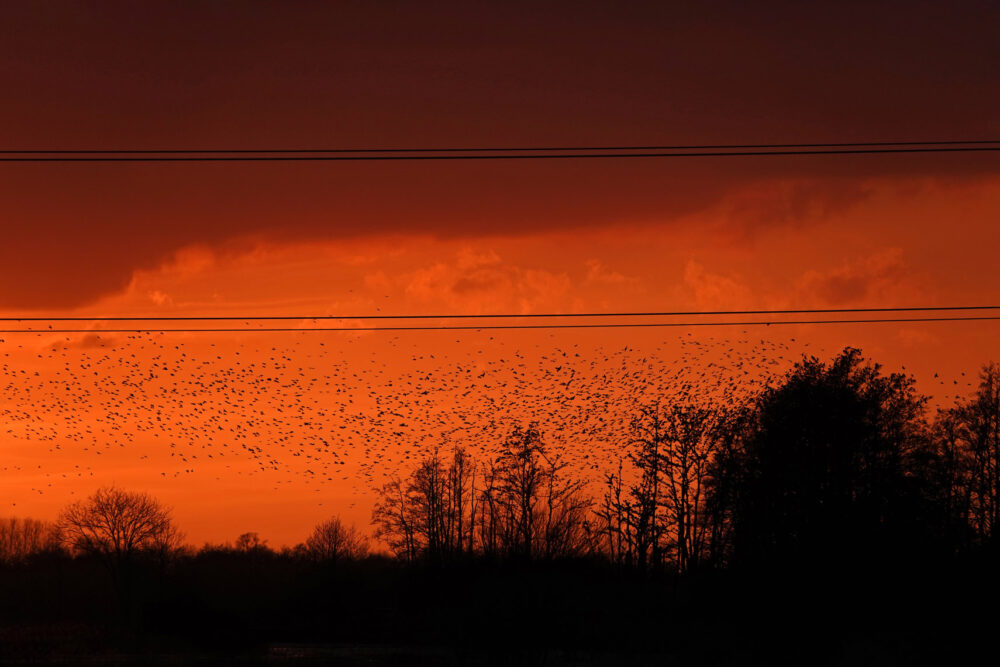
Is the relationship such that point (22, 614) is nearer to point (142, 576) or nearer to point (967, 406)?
point (142, 576)

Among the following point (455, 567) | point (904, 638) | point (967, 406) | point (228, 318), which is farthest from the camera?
point (967, 406)

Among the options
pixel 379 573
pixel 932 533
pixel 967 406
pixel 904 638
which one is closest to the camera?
pixel 904 638

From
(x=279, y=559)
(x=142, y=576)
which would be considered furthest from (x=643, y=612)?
(x=279, y=559)

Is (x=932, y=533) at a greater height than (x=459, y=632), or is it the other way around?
(x=932, y=533)

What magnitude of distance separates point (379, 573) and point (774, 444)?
4056 cm

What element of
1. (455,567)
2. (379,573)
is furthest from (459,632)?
(379,573)

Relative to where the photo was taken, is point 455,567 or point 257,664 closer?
point 257,664

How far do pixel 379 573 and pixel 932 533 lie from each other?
4496 cm

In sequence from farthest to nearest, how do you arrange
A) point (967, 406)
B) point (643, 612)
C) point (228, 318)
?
point (967, 406) < point (643, 612) < point (228, 318)

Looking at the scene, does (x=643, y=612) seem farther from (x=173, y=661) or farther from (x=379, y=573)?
(x=379, y=573)

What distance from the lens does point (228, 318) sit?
25484mm

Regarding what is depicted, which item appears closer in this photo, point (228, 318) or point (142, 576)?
point (228, 318)

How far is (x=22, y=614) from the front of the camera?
265 ft

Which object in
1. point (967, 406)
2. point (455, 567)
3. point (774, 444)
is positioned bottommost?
point (455, 567)
